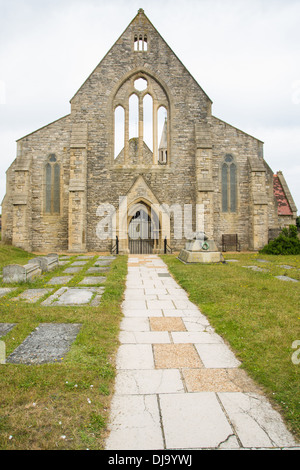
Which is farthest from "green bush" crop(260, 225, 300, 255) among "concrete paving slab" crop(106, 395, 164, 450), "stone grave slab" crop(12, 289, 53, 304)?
"concrete paving slab" crop(106, 395, 164, 450)

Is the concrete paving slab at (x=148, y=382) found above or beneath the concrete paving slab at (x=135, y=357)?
beneath

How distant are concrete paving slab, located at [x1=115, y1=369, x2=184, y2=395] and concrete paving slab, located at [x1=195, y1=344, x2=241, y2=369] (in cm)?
48

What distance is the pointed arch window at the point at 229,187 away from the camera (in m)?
19.2

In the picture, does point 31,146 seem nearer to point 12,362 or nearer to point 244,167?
point 244,167

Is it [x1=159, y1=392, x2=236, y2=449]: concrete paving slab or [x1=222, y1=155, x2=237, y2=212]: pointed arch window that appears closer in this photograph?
[x1=159, y1=392, x2=236, y2=449]: concrete paving slab

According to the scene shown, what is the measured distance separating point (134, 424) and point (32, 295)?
501cm

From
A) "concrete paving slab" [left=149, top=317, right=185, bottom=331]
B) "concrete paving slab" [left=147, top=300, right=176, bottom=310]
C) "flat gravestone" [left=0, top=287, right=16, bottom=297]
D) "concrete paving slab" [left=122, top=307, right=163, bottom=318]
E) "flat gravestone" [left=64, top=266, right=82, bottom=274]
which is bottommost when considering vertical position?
"concrete paving slab" [left=149, top=317, right=185, bottom=331]

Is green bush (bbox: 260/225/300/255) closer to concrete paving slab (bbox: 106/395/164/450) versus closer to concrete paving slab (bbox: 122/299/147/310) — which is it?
concrete paving slab (bbox: 122/299/147/310)

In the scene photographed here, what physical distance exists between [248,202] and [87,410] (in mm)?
17987

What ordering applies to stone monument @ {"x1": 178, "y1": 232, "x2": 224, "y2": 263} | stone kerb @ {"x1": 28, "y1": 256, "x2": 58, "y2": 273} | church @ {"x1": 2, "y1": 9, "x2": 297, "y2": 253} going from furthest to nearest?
church @ {"x1": 2, "y1": 9, "x2": 297, "y2": 253}
stone monument @ {"x1": 178, "y1": 232, "x2": 224, "y2": 263}
stone kerb @ {"x1": 28, "y1": 256, "x2": 58, "y2": 273}

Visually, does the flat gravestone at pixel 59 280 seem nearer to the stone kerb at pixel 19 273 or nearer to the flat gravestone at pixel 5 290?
the stone kerb at pixel 19 273

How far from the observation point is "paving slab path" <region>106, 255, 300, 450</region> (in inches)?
91.0

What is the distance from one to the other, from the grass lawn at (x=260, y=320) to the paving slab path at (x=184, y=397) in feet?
0.45

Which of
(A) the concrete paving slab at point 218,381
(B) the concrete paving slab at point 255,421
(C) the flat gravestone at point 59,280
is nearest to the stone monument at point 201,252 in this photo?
(C) the flat gravestone at point 59,280
